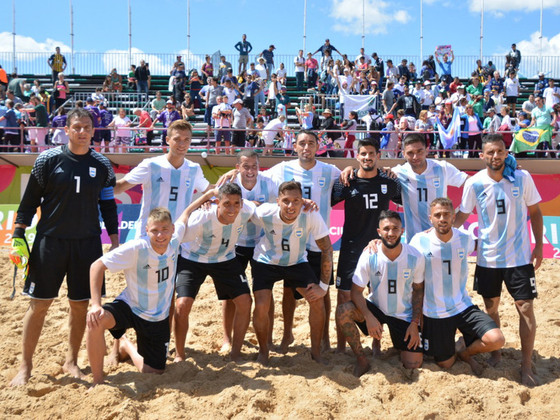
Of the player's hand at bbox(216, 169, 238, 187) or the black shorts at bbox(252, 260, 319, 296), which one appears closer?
the black shorts at bbox(252, 260, 319, 296)

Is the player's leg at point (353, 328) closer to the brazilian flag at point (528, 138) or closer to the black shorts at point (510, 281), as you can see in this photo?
the black shorts at point (510, 281)

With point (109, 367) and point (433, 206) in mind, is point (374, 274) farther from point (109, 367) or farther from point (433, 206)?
point (109, 367)

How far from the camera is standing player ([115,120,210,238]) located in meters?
5.39

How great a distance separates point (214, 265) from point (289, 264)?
72 centimetres

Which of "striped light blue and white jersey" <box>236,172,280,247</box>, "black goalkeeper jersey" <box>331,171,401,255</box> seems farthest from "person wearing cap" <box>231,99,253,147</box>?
"black goalkeeper jersey" <box>331,171,401,255</box>

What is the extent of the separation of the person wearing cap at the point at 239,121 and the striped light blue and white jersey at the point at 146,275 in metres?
10.1

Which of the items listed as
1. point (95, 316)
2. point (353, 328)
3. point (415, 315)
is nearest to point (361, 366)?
point (353, 328)

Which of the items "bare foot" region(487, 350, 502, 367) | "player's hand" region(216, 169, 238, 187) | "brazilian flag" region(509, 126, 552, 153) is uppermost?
"brazilian flag" region(509, 126, 552, 153)

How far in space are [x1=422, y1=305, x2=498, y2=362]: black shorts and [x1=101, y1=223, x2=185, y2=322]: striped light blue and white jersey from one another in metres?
2.36

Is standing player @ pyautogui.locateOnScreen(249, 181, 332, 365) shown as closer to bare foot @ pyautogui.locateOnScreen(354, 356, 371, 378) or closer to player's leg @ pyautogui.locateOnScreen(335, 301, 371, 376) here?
player's leg @ pyautogui.locateOnScreen(335, 301, 371, 376)

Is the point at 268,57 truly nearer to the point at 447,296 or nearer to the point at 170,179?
the point at 170,179

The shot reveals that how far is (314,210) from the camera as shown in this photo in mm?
5180

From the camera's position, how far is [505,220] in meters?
5.16

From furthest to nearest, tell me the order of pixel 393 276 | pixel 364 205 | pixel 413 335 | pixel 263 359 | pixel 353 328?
pixel 364 205 < pixel 263 359 < pixel 353 328 < pixel 393 276 < pixel 413 335
